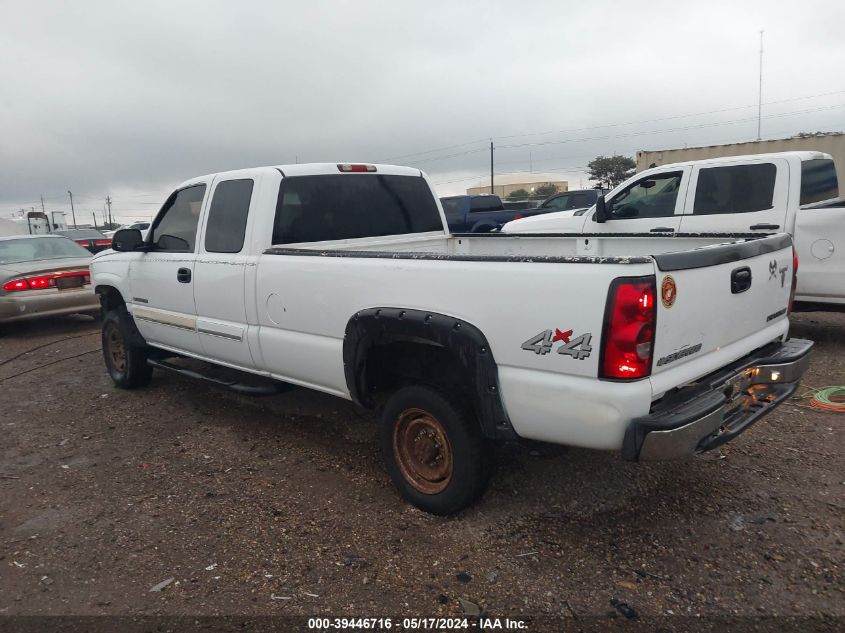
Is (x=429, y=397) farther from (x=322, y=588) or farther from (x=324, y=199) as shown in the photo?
(x=324, y=199)

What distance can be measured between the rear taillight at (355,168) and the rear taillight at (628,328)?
8.87 ft

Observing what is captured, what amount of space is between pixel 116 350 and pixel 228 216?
261cm

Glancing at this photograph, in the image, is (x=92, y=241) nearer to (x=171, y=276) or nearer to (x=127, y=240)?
(x=127, y=240)

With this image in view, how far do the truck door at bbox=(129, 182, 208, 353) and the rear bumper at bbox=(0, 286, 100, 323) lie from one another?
4.36 meters

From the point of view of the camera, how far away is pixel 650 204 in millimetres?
7453

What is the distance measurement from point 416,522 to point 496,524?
1.42 ft

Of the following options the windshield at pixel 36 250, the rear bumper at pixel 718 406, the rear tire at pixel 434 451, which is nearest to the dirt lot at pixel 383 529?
the rear tire at pixel 434 451

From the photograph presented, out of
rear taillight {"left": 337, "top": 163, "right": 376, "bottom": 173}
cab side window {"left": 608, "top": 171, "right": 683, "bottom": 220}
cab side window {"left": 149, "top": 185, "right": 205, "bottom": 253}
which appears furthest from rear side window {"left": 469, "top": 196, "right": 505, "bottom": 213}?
rear taillight {"left": 337, "top": 163, "right": 376, "bottom": 173}

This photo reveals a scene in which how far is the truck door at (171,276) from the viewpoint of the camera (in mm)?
4902

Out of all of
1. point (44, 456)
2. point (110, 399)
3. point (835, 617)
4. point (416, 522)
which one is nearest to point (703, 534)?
point (835, 617)

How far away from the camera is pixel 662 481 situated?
3771 mm

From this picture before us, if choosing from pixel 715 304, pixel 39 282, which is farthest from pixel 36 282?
pixel 715 304

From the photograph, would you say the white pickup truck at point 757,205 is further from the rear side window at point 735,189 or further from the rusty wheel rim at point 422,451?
the rusty wheel rim at point 422,451

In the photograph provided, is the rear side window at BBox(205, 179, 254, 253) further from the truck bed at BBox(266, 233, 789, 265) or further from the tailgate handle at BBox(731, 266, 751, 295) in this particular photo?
the tailgate handle at BBox(731, 266, 751, 295)
